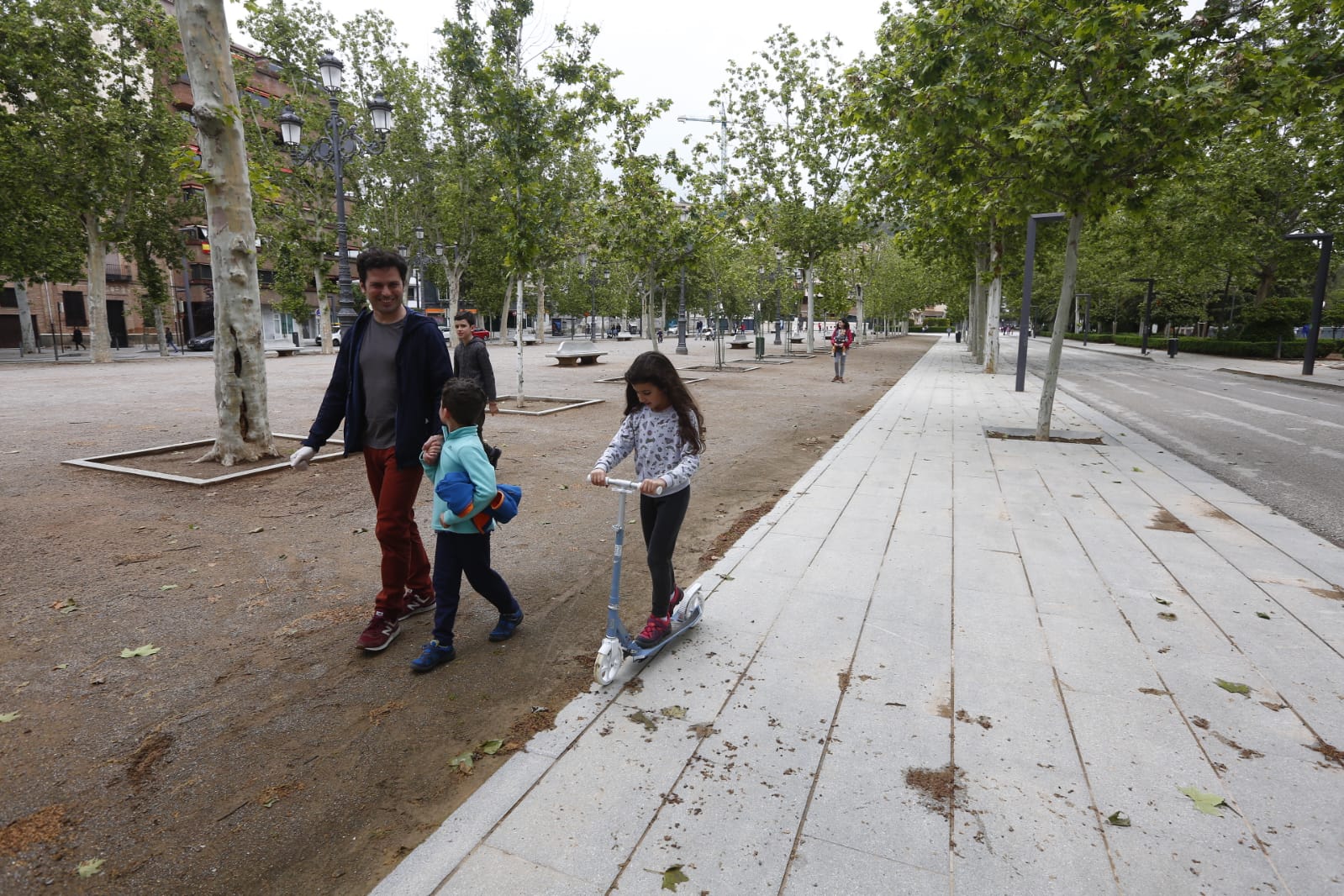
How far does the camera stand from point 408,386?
3633mm

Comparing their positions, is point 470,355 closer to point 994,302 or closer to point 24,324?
point 994,302

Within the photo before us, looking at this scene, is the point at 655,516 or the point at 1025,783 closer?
the point at 1025,783

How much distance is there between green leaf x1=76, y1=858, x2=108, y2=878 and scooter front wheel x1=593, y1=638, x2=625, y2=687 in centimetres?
187

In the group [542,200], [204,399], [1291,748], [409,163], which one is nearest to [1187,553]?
[1291,748]

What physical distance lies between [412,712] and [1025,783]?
2.58m

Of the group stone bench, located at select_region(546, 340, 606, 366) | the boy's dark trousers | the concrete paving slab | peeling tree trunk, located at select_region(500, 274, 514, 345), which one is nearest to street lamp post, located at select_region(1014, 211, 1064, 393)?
stone bench, located at select_region(546, 340, 606, 366)

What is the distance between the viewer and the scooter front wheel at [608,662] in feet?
10.7

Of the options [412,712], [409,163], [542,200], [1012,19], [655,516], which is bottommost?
[412,712]

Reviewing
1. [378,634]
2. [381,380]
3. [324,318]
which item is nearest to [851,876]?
[378,634]

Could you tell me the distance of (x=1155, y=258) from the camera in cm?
3288

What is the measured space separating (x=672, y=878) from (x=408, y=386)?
2672mm

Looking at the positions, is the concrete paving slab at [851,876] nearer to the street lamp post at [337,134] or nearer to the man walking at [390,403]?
the man walking at [390,403]

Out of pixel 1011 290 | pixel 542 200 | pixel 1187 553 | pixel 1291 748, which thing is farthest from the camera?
pixel 1011 290

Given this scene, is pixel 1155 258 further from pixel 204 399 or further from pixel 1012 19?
pixel 204 399
